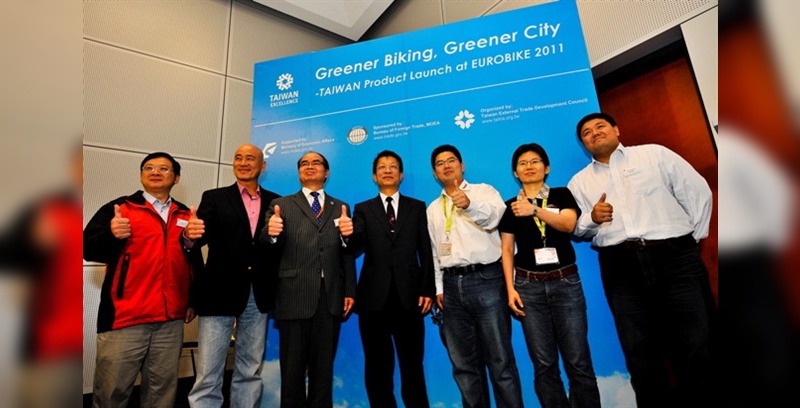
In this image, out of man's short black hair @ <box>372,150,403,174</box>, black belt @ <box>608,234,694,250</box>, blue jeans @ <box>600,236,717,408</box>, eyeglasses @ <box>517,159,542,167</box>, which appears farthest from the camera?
man's short black hair @ <box>372,150,403,174</box>

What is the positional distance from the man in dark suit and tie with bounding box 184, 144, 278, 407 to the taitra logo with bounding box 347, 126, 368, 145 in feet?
3.42

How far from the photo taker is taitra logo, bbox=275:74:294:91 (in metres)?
3.81

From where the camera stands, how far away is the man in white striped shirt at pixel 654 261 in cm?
215

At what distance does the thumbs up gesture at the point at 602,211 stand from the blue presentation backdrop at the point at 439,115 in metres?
0.37

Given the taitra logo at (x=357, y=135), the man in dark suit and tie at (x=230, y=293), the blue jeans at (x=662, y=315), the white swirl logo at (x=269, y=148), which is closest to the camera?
the blue jeans at (x=662, y=315)

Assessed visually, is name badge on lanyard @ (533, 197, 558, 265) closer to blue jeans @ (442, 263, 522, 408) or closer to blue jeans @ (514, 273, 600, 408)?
blue jeans @ (514, 273, 600, 408)

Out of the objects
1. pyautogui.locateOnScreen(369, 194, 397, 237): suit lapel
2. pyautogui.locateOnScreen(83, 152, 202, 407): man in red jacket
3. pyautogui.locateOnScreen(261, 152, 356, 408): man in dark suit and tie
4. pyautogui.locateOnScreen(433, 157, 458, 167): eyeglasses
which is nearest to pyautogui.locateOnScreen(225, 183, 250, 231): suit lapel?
pyautogui.locateOnScreen(261, 152, 356, 408): man in dark suit and tie

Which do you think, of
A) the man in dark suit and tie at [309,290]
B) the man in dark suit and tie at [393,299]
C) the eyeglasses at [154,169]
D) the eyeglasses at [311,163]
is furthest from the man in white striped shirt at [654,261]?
the eyeglasses at [154,169]

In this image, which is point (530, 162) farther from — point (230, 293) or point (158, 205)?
point (158, 205)

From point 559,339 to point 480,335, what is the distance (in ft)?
1.55

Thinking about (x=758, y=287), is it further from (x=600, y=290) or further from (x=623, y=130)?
(x=623, y=130)

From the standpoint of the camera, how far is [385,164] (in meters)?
3.04

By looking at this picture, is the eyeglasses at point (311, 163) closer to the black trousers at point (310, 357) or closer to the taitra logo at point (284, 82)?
the black trousers at point (310, 357)

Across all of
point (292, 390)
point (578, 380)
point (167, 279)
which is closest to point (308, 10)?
point (167, 279)
